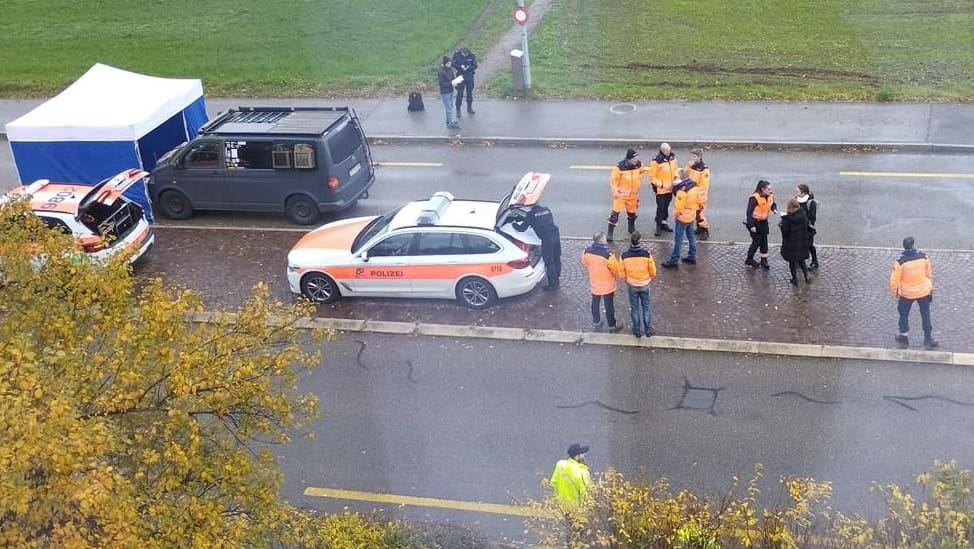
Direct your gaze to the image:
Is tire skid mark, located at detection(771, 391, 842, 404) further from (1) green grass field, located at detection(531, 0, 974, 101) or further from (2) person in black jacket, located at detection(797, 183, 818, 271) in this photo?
(1) green grass field, located at detection(531, 0, 974, 101)

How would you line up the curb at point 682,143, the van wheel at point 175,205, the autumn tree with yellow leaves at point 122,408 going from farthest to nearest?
the curb at point 682,143 < the van wheel at point 175,205 < the autumn tree with yellow leaves at point 122,408

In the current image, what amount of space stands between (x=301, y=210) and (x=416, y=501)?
8152 millimetres

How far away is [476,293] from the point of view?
13.4 metres

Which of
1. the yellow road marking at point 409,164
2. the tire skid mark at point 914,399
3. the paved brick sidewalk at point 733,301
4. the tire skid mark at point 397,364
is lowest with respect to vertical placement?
the tire skid mark at point 914,399

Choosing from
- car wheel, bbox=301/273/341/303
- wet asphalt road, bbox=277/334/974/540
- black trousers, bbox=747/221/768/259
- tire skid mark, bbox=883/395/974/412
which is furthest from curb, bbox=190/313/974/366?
black trousers, bbox=747/221/768/259

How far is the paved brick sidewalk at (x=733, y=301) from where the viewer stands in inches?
481

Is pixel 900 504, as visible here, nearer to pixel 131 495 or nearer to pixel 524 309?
pixel 131 495

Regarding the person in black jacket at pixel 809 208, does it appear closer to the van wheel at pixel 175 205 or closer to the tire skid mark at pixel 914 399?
the tire skid mark at pixel 914 399

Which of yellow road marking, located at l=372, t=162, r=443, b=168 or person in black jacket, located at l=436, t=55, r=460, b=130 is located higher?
person in black jacket, located at l=436, t=55, r=460, b=130

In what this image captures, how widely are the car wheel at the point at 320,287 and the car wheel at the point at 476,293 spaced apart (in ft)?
6.04

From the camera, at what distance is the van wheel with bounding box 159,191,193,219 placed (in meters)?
17.3

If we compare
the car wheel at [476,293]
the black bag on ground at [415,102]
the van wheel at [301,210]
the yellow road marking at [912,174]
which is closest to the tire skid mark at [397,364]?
the car wheel at [476,293]

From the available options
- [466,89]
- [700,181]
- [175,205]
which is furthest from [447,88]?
[700,181]

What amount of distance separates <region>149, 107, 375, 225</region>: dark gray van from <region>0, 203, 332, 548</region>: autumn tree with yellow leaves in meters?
8.16
